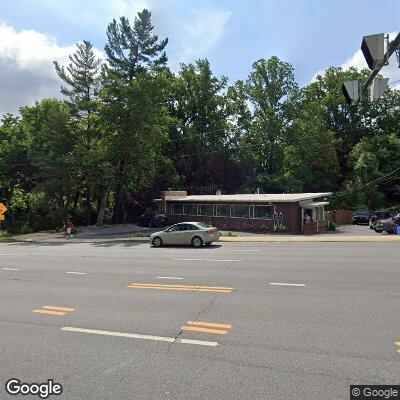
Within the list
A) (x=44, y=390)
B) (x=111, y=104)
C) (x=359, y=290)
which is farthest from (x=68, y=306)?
(x=111, y=104)

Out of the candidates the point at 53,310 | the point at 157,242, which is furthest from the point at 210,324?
the point at 157,242

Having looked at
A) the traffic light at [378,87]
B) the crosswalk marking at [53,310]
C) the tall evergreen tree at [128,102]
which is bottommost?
the crosswalk marking at [53,310]

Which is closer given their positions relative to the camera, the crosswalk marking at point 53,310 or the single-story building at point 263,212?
the crosswalk marking at point 53,310

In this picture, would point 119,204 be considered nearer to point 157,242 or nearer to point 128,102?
point 128,102

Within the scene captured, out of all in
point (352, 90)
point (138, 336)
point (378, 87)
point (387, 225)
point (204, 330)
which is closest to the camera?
point (138, 336)

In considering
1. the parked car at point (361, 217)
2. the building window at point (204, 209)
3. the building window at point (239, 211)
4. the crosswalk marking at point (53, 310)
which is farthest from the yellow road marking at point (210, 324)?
the parked car at point (361, 217)

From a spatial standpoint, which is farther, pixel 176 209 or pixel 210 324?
pixel 176 209

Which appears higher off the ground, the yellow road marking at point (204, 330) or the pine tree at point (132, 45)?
the pine tree at point (132, 45)

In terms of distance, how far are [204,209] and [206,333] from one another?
34.6 m

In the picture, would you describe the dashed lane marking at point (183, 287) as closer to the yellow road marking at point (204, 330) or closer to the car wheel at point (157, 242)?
the yellow road marking at point (204, 330)

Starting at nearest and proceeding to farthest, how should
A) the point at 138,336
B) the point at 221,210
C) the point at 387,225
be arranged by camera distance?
1. the point at 138,336
2. the point at 387,225
3. the point at 221,210

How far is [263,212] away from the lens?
3562 centimetres

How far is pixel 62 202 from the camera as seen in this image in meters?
45.7

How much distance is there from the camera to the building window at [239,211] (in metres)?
37.0
